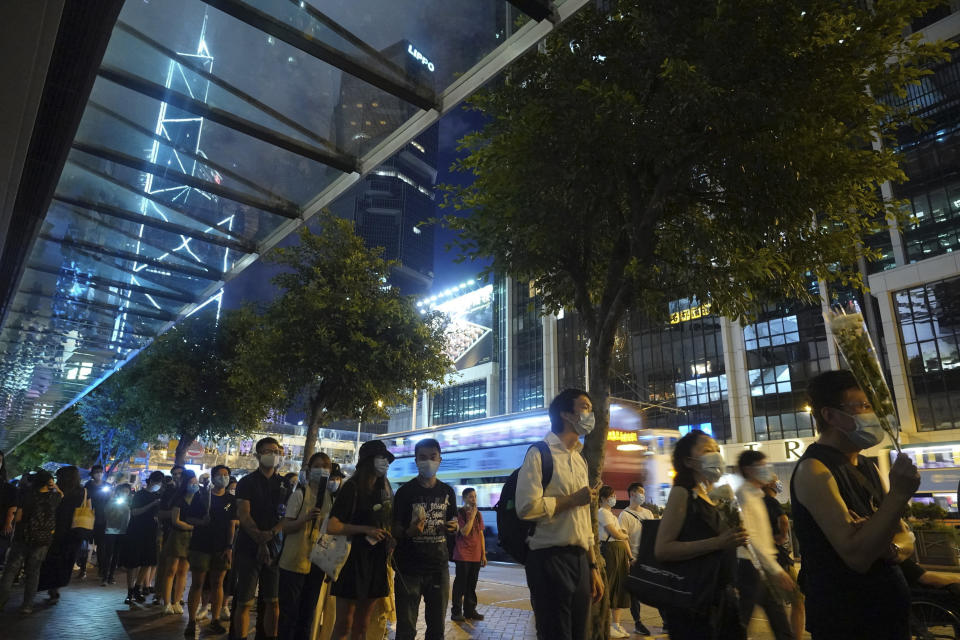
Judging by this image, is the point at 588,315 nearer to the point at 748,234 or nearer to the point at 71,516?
the point at 748,234

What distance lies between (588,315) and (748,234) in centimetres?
210

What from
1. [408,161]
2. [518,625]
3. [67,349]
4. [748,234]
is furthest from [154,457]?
[408,161]

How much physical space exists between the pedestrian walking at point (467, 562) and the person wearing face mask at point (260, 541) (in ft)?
11.3

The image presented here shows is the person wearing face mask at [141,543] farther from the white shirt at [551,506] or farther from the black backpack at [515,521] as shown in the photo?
the white shirt at [551,506]

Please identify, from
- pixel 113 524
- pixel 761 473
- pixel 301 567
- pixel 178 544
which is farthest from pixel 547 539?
pixel 113 524

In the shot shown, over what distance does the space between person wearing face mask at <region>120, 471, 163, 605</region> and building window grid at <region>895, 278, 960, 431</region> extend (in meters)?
33.3

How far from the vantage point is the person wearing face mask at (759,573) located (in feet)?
12.0

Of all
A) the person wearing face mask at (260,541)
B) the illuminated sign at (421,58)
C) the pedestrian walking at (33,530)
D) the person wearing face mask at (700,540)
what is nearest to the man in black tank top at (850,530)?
the person wearing face mask at (700,540)

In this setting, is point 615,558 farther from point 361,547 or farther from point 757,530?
point 757,530

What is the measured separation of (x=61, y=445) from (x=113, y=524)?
1032 inches

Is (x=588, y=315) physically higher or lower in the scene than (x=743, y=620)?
higher

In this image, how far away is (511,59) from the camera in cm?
423

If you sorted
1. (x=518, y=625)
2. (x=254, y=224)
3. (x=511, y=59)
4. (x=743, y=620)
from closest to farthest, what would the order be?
(x=743, y=620) → (x=511, y=59) → (x=254, y=224) → (x=518, y=625)

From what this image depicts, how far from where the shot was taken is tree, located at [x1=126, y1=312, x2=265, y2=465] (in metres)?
21.7
